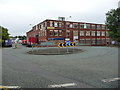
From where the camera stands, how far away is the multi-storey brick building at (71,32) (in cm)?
4300

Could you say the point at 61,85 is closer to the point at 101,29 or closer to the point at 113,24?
the point at 113,24

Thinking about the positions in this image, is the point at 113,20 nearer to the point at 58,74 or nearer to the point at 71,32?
the point at 71,32

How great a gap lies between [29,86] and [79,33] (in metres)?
48.4

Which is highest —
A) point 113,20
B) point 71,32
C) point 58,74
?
→ point 113,20

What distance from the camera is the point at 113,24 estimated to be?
108ft

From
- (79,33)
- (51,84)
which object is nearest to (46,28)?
(79,33)

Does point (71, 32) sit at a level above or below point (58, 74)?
above

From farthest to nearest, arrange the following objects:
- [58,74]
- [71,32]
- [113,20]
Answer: [71,32] < [113,20] < [58,74]

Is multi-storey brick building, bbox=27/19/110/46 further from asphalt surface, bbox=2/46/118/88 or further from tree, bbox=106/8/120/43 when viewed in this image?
asphalt surface, bbox=2/46/118/88

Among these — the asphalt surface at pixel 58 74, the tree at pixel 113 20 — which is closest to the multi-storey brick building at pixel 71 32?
the tree at pixel 113 20

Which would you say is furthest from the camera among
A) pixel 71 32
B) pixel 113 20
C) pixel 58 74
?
pixel 71 32

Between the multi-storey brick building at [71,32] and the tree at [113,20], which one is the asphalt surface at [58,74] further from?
the multi-storey brick building at [71,32]

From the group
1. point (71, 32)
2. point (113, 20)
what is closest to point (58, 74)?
point (113, 20)

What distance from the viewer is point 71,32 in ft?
158
